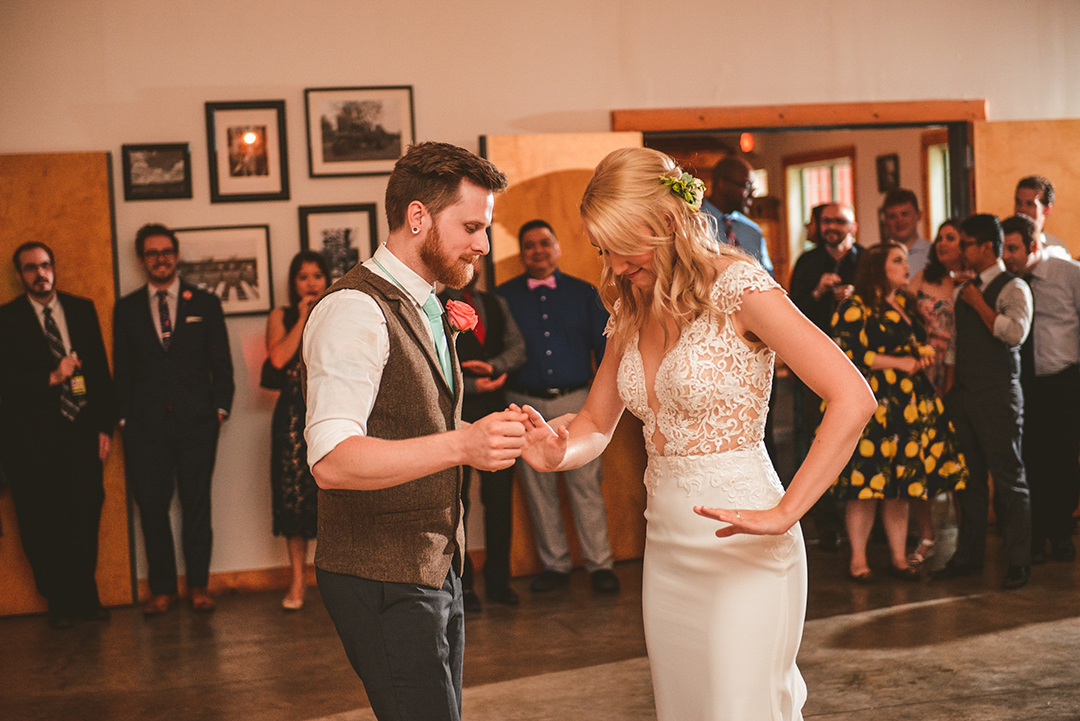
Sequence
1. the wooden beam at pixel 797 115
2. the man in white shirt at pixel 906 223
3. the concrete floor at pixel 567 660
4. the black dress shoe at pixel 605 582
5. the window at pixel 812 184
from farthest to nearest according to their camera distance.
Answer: the window at pixel 812 184 < the man in white shirt at pixel 906 223 < the wooden beam at pixel 797 115 < the black dress shoe at pixel 605 582 < the concrete floor at pixel 567 660

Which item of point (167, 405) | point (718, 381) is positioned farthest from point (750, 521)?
point (167, 405)

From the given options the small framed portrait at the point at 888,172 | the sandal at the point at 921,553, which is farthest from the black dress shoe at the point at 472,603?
the small framed portrait at the point at 888,172

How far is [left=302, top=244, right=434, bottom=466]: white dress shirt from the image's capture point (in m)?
1.66

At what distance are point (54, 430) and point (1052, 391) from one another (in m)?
A: 5.07

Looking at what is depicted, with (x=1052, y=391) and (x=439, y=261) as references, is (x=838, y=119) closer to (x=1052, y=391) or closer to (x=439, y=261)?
(x=1052, y=391)

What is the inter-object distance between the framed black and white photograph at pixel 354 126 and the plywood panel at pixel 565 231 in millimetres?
532

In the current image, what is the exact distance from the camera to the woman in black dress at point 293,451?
5113 millimetres

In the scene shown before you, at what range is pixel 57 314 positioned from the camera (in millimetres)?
5078

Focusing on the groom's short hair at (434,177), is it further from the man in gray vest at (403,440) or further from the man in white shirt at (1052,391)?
the man in white shirt at (1052,391)

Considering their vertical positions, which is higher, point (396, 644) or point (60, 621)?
point (396, 644)

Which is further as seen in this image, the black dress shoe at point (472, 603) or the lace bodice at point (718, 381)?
the black dress shoe at point (472, 603)

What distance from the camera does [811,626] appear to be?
435 centimetres

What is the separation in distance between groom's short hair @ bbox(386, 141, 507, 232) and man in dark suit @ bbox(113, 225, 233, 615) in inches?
139

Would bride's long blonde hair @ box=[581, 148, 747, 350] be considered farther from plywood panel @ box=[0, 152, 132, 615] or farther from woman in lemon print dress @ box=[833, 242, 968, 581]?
plywood panel @ box=[0, 152, 132, 615]
